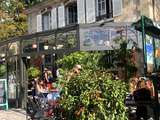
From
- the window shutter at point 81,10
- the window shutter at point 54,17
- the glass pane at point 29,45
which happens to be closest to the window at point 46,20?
the window shutter at point 54,17

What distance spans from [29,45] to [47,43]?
1547mm

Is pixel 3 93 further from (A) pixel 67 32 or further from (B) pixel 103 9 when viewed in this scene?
(B) pixel 103 9

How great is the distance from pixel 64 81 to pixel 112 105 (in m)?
0.93

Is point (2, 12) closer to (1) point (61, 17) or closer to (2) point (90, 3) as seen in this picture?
(1) point (61, 17)

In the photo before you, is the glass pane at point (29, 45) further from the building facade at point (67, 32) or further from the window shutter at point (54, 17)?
the window shutter at point (54, 17)

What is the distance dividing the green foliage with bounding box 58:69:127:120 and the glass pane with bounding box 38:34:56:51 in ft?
29.3

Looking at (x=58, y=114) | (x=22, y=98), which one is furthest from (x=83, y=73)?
(x=22, y=98)

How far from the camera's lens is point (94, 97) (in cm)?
746

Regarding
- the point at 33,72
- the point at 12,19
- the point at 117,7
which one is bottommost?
the point at 33,72

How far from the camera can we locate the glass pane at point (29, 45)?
704 inches

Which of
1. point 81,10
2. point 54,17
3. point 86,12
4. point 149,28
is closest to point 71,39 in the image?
point 149,28

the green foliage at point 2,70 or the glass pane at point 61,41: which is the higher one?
the glass pane at point 61,41

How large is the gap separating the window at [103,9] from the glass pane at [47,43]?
4.70 metres

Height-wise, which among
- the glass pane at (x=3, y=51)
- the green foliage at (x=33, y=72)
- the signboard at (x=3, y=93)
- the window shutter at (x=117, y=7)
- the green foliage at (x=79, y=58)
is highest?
the window shutter at (x=117, y=7)
